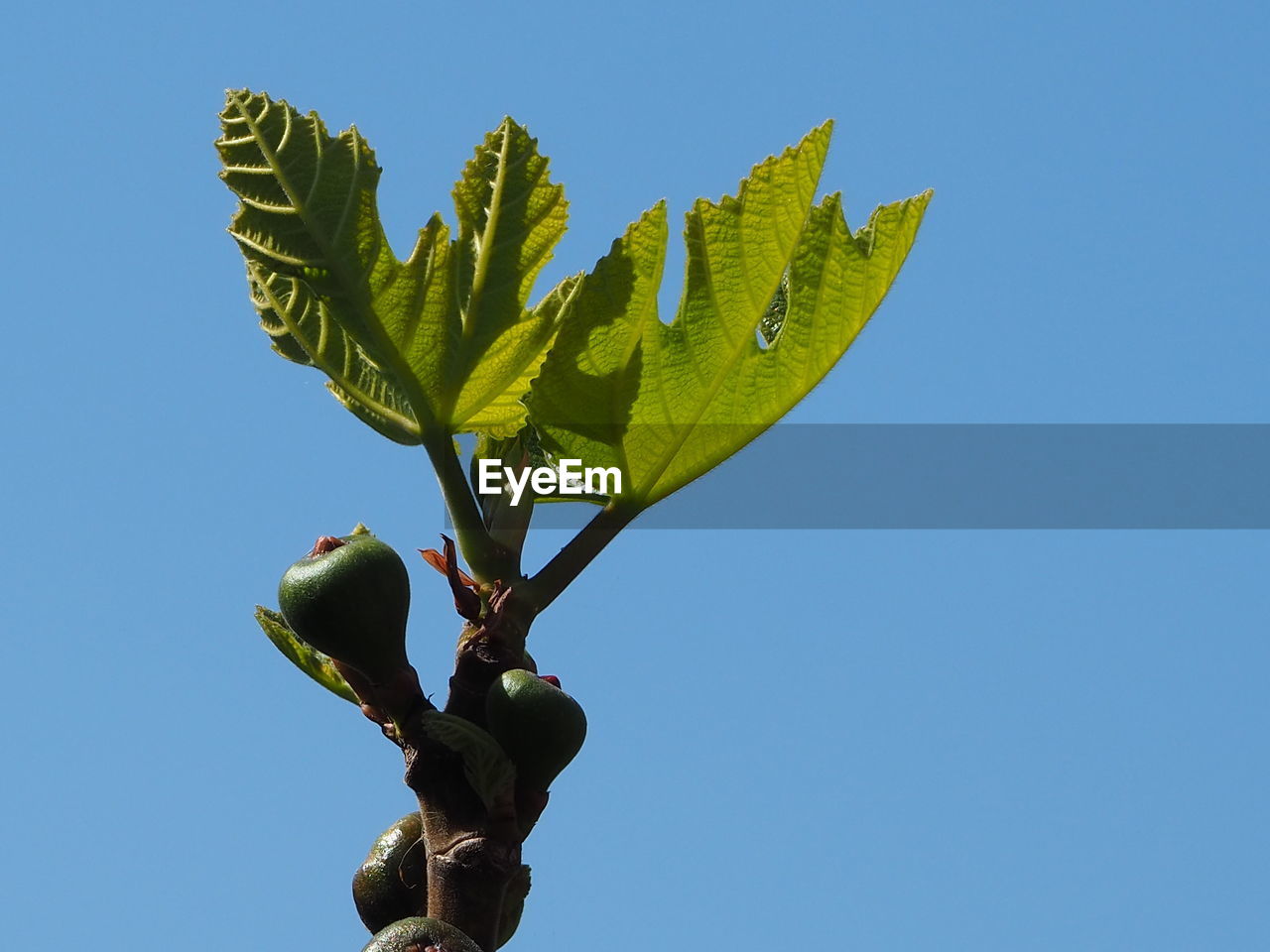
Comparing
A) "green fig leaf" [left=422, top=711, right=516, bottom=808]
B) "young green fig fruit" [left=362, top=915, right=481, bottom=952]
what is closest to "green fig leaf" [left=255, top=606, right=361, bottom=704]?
"green fig leaf" [left=422, top=711, right=516, bottom=808]

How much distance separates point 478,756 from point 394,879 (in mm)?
404

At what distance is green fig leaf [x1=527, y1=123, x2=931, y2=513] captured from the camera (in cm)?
272

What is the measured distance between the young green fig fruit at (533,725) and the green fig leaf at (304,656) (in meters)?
0.41

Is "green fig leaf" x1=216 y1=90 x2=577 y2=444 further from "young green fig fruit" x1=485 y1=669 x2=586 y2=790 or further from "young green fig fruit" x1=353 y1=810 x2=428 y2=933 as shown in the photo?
"young green fig fruit" x1=353 y1=810 x2=428 y2=933

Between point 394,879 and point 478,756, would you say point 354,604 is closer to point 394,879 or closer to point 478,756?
point 478,756

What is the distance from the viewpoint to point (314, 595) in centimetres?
246

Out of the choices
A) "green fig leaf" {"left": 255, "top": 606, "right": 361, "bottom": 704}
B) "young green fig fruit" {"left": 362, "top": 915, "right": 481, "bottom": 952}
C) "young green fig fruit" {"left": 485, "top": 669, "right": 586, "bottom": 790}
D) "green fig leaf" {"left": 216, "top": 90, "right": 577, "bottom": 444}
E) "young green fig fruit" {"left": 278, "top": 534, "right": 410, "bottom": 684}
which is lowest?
"young green fig fruit" {"left": 362, "top": 915, "right": 481, "bottom": 952}

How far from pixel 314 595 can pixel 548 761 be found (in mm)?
429

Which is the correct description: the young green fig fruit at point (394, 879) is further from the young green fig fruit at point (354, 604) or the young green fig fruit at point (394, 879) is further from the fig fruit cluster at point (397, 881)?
the young green fig fruit at point (354, 604)

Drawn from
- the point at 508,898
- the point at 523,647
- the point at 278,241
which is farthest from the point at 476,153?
the point at 508,898

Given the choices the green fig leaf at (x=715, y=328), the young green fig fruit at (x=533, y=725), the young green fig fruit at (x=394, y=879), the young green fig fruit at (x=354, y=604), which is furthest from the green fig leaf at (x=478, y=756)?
the green fig leaf at (x=715, y=328)

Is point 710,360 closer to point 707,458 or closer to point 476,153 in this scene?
point 707,458

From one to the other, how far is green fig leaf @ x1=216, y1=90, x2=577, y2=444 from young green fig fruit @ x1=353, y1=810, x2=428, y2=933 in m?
0.67

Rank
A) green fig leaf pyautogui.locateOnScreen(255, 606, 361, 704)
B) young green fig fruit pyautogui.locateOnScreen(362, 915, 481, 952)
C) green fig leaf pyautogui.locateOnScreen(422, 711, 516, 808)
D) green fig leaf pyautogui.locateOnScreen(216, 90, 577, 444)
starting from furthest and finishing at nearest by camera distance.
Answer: green fig leaf pyautogui.locateOnScreen(255, 606, 361, 704) < green fig leaf pyautogui.locateOnScreen(216, 90, 577, 444) < green fig leaf pyautogui.locateOnScreen(422, 711, 516, 808) < young green fig fruit pyautogui.locateOnScreen(362, 915, 481, 952)
